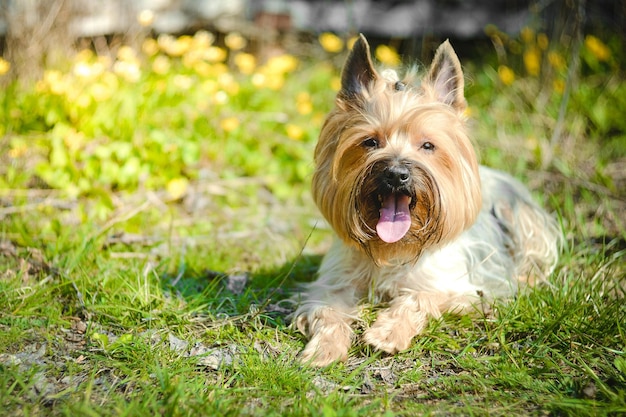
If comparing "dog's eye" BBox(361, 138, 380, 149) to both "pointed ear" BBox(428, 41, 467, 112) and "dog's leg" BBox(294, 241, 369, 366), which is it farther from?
"dog's leg" BBox(294, 241, 369, 366)

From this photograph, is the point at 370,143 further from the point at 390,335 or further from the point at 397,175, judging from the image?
the point at 390,335

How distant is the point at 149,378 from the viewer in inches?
101

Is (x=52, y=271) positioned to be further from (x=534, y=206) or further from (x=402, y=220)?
(x=534, y=206)

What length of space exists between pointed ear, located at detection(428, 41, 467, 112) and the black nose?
1.70 ft

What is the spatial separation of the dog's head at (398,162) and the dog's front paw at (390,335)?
0.34 metres

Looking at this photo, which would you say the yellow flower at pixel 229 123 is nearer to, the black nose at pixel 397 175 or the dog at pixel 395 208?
the dog at pixel 395 208

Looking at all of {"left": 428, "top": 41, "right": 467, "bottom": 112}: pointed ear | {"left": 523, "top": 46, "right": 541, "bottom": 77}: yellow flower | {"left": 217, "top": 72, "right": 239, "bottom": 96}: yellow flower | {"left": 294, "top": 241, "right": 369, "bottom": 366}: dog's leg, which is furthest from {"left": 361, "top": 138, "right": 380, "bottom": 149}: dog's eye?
{"left": 523, "top": 46, "right": 541, "bottom": 77}: yellow flower

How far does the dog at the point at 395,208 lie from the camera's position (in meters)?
2.86

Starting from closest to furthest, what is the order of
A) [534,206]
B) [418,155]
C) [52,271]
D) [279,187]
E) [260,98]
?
[418,155]
[52,271]
[534,206]
[279,187]
[260,98]

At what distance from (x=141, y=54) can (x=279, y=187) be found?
6.74 feet

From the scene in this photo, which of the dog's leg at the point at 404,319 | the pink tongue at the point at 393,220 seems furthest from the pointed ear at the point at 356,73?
the dog's leg at the point at 404,319

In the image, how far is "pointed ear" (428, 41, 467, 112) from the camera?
3020mm

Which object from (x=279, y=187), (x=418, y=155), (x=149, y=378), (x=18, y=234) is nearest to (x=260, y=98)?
(x=279, y=187)

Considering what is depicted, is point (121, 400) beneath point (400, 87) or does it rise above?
beneath
